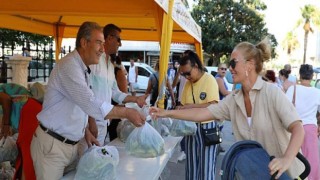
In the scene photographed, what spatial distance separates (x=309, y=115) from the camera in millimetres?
4934

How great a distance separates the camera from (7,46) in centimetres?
1317

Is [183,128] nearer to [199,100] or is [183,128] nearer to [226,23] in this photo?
[199,100]

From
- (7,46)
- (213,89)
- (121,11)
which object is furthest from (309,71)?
(7,46)

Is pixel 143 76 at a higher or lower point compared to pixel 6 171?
higher

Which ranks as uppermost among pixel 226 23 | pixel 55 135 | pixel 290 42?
pixel 290 42

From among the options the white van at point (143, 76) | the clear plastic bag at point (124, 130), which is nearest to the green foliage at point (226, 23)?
the white van at point (143, 76)

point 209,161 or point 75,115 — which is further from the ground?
point 75,115

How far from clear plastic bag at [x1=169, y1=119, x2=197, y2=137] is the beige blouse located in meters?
1.56

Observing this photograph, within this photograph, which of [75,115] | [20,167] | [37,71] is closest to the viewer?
[75,115]

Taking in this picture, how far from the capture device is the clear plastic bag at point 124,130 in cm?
407

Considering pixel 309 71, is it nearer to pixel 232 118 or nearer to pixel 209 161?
pixel 209 161

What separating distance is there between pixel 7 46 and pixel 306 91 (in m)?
11.1

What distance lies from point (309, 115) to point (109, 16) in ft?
10.5

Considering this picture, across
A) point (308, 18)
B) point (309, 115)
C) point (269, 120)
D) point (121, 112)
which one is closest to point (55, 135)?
point (121, 112)
